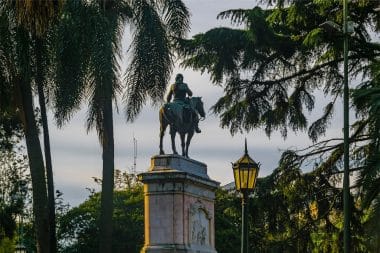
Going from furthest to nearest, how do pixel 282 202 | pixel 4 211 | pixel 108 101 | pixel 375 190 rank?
pixel 4 211 < pixel 282 202 < pixel 108 101 < pixel 375 190

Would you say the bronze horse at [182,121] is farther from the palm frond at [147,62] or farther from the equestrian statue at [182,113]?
the palm frond at [147,62]

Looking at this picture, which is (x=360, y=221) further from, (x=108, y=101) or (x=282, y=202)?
(x=108, y=101)

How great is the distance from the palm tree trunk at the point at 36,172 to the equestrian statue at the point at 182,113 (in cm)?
397

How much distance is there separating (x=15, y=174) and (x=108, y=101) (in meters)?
15.4

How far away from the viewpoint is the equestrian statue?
28703mm

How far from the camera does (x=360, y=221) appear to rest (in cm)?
3275

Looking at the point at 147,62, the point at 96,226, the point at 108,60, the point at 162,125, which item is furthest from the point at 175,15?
the point at 96,226

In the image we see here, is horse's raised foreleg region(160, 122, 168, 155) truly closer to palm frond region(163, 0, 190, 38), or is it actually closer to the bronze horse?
the bronze horse

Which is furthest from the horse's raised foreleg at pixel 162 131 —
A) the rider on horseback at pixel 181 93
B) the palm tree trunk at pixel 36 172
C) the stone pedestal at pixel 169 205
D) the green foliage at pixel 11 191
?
the green foliage at pixel 11 191

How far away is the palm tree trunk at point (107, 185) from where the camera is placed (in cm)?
3091

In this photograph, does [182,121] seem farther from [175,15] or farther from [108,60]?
[175,15]

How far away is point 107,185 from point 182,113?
3.79 m

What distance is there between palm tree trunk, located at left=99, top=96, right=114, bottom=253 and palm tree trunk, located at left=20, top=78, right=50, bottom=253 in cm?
176

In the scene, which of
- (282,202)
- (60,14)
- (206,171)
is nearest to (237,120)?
(282,202)
